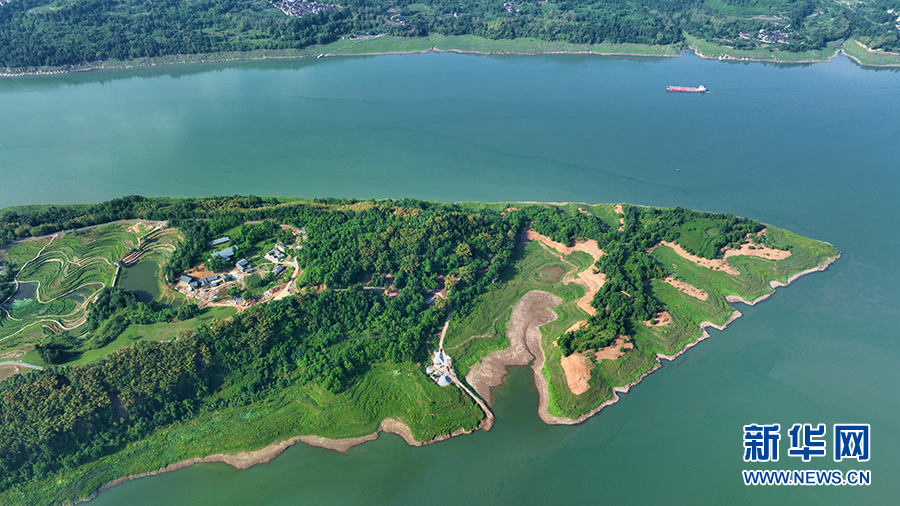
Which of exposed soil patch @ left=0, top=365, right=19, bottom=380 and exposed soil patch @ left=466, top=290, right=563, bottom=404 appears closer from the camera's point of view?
exposed soil patch @ left=0, top=365, right=19, bottom=380

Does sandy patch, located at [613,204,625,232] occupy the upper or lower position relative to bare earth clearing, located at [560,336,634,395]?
upper

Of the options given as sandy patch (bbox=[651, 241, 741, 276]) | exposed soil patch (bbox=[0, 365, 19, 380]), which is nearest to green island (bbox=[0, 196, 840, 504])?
exposed soil patch (bbox=[0, 365, 19, 380])

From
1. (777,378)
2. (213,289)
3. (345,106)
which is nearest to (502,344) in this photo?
(777,378)

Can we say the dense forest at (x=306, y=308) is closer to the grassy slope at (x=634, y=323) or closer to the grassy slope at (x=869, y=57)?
the grassy slope at (x=634, y=323)

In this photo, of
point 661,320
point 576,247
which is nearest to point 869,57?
point 576,247

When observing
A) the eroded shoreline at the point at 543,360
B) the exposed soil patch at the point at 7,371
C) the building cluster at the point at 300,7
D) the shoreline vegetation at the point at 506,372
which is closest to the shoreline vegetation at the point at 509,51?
the building cluster at the point at 300,7

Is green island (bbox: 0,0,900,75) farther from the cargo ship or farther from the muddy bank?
the muddy bank

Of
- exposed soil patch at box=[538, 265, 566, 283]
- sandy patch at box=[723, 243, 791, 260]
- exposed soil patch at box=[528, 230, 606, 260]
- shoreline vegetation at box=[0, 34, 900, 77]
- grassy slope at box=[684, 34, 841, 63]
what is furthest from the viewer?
grassy slope at box=[684, 34, 841, 63]
